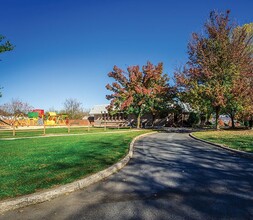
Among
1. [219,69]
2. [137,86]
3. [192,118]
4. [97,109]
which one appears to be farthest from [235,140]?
[97,109]

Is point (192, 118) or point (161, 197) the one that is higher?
point (192, 118)

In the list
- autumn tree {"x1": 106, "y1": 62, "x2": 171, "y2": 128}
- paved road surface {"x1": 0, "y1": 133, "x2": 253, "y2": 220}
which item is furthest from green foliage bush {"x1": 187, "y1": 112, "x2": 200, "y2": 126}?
paved road surface {"x1": 0, "y1": 133, "x2": 253, "y2": 220}

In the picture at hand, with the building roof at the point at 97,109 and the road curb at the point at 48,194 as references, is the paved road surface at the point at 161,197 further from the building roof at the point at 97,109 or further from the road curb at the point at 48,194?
the building roof at the point at 97,109

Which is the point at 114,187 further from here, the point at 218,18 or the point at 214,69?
the point at 218,18

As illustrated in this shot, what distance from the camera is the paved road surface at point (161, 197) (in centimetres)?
385

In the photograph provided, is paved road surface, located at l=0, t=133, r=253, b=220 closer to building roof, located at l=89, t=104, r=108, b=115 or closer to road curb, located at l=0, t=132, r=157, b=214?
road curb, located at l=0, t=132, r=157, b=214

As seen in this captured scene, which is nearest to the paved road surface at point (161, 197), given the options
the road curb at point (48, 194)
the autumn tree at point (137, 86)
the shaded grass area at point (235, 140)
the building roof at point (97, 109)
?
the road curb at point (48, 194)

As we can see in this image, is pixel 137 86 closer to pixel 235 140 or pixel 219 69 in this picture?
pixel 219 69

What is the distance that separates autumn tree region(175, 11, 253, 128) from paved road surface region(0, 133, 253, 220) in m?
17.7

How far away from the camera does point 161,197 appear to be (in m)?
4.66

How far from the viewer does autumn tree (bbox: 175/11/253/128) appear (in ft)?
77.1

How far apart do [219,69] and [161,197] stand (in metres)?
22.3

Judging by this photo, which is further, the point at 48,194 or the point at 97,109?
the point at 97,109

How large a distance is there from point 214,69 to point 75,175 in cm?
2232
